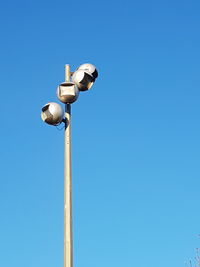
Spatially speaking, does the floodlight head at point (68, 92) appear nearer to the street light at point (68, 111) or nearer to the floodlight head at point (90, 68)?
the street light at point (68, 111)

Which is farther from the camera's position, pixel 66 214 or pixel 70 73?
pixel 70 73

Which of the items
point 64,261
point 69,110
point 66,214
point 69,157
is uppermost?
point 69,110

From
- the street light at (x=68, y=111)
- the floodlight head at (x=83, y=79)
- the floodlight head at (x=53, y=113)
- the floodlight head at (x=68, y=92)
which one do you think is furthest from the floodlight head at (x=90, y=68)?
the floodlight head at (x=53, y=113)

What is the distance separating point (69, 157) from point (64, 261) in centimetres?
148

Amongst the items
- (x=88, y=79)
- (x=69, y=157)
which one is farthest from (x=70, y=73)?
(x=69, y=157)

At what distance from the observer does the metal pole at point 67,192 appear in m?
9.54

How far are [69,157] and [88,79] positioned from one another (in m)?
1.16

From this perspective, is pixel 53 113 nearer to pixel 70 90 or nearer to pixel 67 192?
pixel 70 90

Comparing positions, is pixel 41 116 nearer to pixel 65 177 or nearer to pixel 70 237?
pixel 65 177

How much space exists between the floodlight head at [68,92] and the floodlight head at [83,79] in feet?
0.53

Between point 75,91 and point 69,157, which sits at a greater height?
point 75,91

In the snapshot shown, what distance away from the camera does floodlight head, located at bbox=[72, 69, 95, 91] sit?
10484 mm

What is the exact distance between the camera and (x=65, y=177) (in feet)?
33.0

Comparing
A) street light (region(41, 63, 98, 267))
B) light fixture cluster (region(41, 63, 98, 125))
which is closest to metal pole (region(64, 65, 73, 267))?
street light (region(41, 63, 98, 267))
